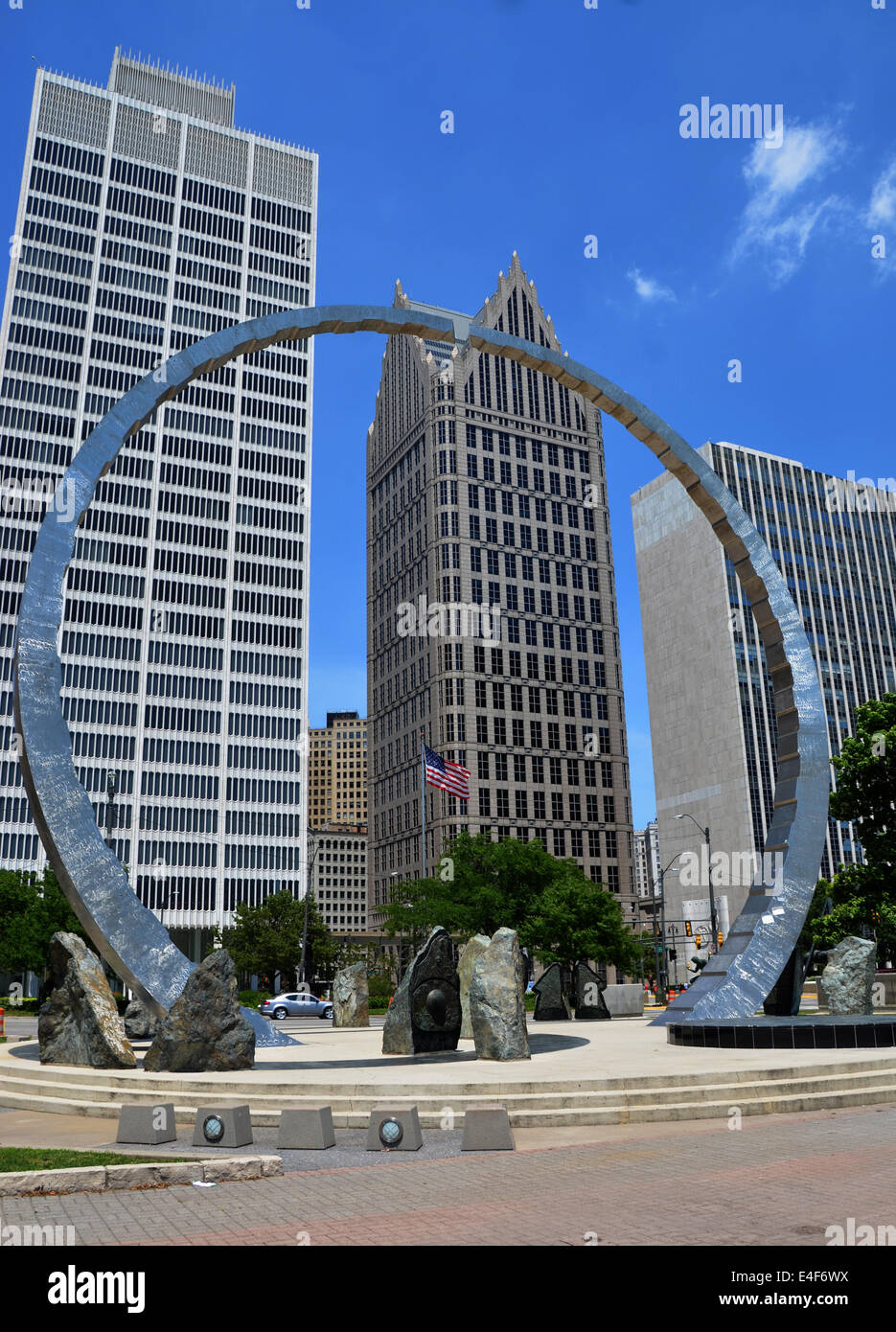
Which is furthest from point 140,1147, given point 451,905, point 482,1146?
point 451,905

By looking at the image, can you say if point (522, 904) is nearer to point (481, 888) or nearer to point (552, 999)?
point (481, 888)

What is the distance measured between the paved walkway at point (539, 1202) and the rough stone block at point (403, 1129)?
0.67 ft

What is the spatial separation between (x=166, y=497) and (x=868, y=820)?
86898mm

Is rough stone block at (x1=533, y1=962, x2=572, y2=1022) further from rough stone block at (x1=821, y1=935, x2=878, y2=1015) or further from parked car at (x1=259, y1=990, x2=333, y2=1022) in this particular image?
parked car at (x1=259, y1=990, x2=333, y2=1022)

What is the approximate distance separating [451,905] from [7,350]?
78.8 m

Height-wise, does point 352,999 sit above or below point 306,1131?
above

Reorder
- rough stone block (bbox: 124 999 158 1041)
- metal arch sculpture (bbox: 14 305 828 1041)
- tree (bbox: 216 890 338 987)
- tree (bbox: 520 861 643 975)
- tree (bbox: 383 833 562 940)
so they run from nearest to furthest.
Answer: metal arch sculpture (bbox: 14 305 828 1041) < rough stone block (bbox: 124 999 158 1041) < tree (bbox: 520 861 643 975) < tree (bbox: 383 833 562 940) < tree (bbox: 216 890 338 987)

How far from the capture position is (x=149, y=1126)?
1204 cm

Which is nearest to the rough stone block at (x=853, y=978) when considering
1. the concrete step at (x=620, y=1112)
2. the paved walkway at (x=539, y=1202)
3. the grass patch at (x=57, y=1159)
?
A: the concrete step at (x=620, y=1112)

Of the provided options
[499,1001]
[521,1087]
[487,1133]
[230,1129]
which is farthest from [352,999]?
[487,1133]

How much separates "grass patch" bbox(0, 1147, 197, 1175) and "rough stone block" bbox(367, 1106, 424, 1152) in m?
2.11

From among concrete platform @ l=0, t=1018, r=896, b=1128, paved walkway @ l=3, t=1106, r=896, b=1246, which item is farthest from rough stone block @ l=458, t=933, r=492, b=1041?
paved walkway @ l=3, t=1106, r=896, b=1246

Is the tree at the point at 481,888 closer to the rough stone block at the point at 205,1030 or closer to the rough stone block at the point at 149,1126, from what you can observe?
the rough stone block at the point at 205,1030

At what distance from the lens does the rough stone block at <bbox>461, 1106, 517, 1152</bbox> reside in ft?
37.9
